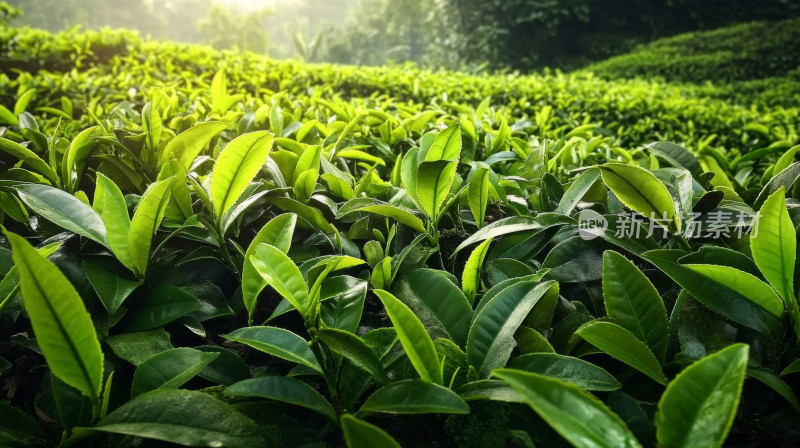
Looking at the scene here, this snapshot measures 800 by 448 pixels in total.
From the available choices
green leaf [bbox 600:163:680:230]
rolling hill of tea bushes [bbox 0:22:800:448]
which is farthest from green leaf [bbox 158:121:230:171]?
green leaf [bbox 600:163:680:230]

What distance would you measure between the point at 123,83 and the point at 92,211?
2.75m

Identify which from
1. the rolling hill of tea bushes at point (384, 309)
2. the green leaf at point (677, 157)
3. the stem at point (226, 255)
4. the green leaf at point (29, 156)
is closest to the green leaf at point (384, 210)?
the rolling hill of tea bushes at point (384, 309)

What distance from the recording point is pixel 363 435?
0.55 metres

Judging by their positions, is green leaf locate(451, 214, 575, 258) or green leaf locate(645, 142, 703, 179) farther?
green leaf locate(645, 142, 703, 179)

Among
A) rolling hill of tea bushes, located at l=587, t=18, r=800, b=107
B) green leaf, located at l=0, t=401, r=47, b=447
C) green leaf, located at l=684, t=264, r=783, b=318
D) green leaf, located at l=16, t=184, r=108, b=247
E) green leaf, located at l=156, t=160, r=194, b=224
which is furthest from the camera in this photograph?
rolling hill of tea bushes, located at l=587, t=18, r=800, b=107

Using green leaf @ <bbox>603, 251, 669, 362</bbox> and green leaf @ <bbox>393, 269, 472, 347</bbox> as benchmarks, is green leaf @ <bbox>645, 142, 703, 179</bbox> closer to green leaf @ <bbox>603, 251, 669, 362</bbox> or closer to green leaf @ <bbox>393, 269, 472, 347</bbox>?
green leaf @ <bbox>603, 251, 669, 362</bbox>

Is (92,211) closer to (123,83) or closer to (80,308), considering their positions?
(80,308)

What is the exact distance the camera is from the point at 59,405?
2.16 ft

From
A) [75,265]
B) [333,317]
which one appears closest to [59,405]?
[75,265]

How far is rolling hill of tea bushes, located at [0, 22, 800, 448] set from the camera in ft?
1.98

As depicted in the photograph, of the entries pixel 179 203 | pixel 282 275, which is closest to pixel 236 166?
pixel 179 203

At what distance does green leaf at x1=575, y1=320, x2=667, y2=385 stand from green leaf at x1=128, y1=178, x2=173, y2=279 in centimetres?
70

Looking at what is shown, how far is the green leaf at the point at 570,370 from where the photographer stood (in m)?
0.67

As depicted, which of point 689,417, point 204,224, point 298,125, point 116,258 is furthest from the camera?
point 298,125
